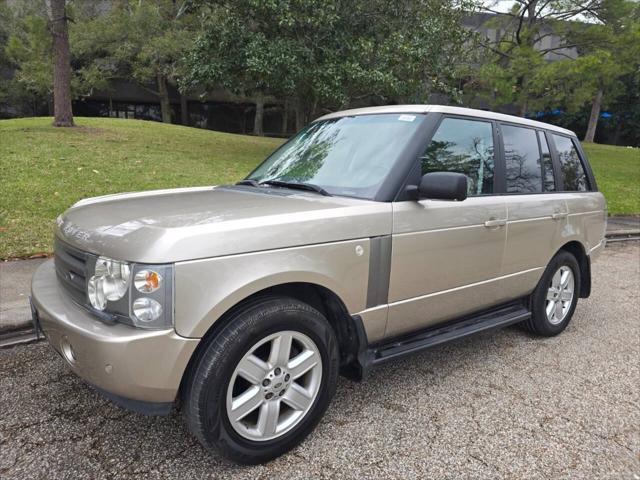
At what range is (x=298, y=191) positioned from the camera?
3201 millimetres

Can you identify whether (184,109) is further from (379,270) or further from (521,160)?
(379,270)

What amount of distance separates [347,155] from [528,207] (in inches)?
58.7

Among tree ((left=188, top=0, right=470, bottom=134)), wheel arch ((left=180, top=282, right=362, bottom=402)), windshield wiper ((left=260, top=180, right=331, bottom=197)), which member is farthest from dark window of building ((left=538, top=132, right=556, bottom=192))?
tree ((left=188, top=0, right=470, bottom=134))

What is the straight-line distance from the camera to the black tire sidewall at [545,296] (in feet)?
13.5

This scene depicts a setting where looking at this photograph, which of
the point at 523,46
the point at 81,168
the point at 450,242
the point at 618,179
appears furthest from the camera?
the point at 523,46

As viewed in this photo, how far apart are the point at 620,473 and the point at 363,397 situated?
141 centimetres

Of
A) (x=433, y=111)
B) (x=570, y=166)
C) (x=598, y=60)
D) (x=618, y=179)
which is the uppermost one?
(x=598, y=60)

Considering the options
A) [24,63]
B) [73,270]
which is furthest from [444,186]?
[24,63]

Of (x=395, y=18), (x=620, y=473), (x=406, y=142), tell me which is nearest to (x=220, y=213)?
(x=406, y=142)

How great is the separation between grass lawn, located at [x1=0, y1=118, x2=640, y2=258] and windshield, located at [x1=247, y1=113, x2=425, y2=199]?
3.78 m

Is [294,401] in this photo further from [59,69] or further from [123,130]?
[123,130]

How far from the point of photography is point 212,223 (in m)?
2.30

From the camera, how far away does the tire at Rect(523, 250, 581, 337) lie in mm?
4133

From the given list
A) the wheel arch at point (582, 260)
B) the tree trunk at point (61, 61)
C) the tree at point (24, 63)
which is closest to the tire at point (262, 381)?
the wheel arch at point (582, 260)
